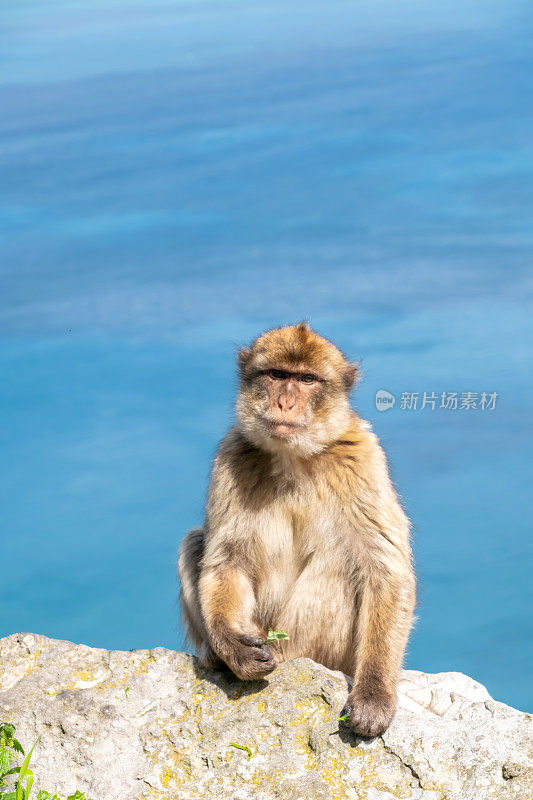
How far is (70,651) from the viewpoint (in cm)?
491

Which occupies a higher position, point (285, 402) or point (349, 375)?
point (349, 375)

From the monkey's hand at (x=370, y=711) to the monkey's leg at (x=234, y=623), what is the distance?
399 millimetres

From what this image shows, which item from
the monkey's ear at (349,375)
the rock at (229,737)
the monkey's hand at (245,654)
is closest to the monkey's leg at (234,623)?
the monkey's hand at (245,654)

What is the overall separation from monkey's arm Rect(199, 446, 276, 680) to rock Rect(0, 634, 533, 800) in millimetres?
253

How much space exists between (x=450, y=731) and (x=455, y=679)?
136cm

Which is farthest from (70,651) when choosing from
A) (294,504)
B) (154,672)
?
(294,504)

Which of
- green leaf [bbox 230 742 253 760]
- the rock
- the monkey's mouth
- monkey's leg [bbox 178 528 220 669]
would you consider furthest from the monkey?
green leaf [bbox 230 742 253 760]

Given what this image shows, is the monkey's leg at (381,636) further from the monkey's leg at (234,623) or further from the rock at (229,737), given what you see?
the monkey's leg at (234,623)

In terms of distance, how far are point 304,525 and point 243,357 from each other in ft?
2.95

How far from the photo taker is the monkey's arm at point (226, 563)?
195 inches

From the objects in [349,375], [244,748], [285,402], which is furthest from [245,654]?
[349,375]

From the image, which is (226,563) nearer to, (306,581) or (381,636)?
(306,581)

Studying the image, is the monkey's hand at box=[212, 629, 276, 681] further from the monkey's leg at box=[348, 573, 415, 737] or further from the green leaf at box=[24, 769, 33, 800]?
the green leaf at box=[24, 769, 33, 800]

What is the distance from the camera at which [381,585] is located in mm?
4953
